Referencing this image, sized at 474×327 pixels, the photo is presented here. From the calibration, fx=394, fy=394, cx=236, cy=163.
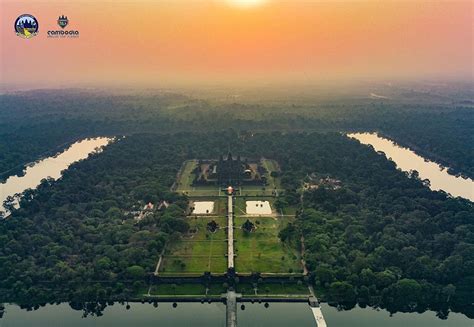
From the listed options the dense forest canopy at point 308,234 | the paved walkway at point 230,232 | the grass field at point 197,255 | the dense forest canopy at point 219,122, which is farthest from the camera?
→ the dense forest canopy at point 219,122

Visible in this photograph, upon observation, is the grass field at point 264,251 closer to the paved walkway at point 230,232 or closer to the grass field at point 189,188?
the paved walkway at point 230,232

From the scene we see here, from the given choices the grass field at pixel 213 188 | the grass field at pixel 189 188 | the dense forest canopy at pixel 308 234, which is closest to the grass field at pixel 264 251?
the dense forest canopy at pixel 308 234

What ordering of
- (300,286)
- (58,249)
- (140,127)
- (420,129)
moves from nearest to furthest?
1. (300,286)
2. (58,249)
3. (420,129)
4. (140,127)

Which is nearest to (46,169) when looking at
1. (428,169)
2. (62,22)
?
(62,22)

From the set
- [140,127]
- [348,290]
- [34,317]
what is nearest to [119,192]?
[34,317]

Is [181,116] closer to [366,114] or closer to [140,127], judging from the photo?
[140,127]

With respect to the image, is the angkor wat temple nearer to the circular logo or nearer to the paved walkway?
the paved walkway
